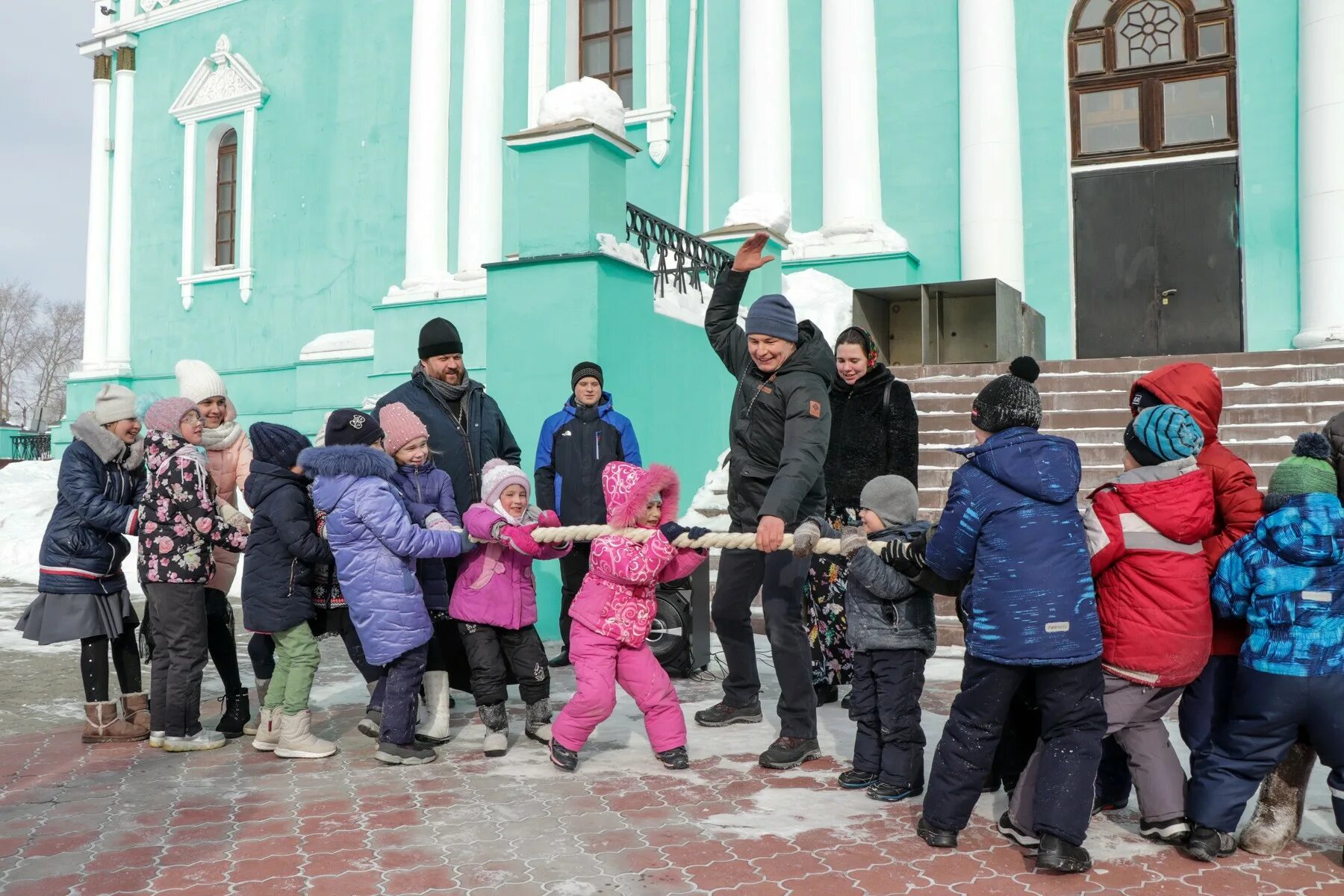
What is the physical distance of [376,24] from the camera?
54.2 ft

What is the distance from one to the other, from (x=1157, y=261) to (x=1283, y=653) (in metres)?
9.60

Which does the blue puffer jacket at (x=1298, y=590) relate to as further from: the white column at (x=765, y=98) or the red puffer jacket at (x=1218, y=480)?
the white column at (x=765, y=98)

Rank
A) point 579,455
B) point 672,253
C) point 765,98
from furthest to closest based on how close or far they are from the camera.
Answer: point 765,98 < point 672,253 < point 579,455

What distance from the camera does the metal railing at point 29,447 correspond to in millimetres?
29031

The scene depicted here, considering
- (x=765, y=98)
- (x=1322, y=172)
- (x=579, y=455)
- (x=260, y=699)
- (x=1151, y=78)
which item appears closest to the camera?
(x=260, y=699)

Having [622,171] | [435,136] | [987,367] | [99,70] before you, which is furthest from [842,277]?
[99,70]

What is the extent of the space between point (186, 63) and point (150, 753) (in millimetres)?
16415

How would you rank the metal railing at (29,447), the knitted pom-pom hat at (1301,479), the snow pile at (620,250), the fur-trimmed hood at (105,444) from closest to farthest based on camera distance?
the knitted pom-pom hat at (1301,479), the fur-trimmed hood at (105,444), the snow pile at (620,250), the metal railing at (29,447)

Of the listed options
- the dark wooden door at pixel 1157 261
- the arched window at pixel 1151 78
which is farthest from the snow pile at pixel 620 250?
the arched window at pixel 1151 78

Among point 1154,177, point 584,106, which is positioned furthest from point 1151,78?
point 584,106

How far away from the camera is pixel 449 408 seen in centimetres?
549

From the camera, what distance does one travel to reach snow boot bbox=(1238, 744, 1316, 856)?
3.58 metres

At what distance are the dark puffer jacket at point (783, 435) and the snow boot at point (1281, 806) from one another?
5.95ft

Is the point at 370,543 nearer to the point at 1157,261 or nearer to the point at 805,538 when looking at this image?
the point at 805,538
